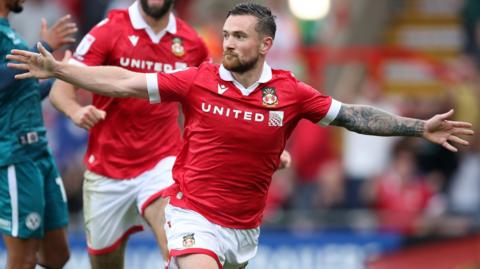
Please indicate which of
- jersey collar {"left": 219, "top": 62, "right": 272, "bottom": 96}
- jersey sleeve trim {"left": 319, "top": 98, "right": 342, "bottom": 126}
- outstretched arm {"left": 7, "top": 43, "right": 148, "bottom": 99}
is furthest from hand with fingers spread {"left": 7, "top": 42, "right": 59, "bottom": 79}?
jersey sleeve trim {"left": 319, "top": 98, "right": 342, "bottom": 126}

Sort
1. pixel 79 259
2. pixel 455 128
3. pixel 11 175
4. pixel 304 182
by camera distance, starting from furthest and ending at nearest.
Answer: pixel 304 182 → pixel 79 259 → pixel 11 175 → pixel 455 128

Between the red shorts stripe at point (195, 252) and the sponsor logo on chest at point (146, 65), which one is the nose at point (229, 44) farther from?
the red shorts stripe at point (195, 252)

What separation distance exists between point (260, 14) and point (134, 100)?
64.1 inches

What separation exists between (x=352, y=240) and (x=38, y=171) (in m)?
6.09

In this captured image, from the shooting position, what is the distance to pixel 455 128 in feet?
29.5

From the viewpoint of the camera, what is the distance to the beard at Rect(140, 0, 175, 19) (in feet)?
32.7

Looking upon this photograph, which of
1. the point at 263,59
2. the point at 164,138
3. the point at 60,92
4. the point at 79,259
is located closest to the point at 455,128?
the point at 263,59

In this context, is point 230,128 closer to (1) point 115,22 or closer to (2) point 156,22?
(2) point 156,22

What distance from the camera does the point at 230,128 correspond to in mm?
8820

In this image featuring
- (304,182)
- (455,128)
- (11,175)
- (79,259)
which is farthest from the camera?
(304,182)

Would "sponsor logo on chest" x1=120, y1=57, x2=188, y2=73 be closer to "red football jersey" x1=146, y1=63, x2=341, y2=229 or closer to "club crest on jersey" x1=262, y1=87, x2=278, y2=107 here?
"red football jersey" x1=146, y1=63, x2=341, y2=229

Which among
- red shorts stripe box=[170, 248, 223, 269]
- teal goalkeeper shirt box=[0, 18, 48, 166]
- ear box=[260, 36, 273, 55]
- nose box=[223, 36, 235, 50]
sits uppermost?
ear box=[260, 36, 273, 55]

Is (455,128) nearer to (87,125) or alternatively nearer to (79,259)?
(87,125)

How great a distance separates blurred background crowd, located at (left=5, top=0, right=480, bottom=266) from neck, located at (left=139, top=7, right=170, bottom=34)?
5.78 m
